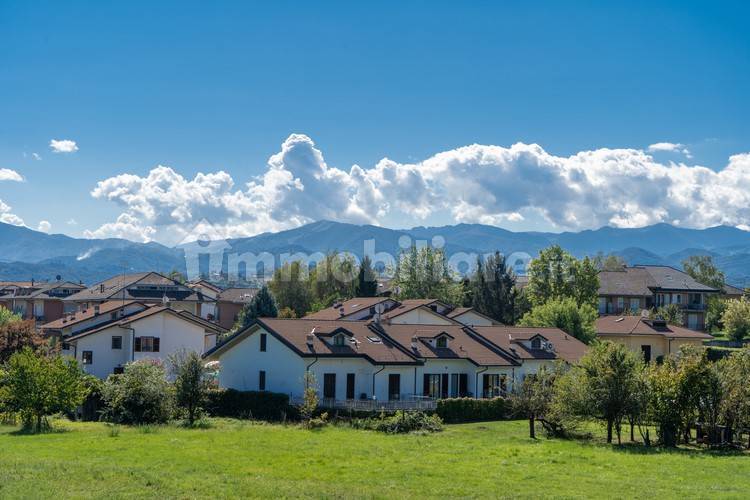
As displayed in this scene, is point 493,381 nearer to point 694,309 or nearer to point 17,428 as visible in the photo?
point 17,428

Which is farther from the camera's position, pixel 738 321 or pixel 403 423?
pixel 738 321

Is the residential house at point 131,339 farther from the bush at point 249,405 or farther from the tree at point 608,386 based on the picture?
the tree at point 608,386

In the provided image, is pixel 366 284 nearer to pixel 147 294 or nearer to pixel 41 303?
pixel 147 294

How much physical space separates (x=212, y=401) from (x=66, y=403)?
32.6 ft

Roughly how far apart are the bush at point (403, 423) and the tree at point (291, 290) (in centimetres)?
6251

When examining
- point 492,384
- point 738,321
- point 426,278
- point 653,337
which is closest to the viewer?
point 492,384

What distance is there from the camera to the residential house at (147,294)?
9856cm

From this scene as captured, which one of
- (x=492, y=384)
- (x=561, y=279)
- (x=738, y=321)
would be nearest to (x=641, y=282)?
(x=738, y=321)

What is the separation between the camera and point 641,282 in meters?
106

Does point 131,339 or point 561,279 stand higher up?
point 561,279

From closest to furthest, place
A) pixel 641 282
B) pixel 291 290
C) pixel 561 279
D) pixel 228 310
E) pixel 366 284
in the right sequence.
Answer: pixel 561 279 < pixel 366 284 < pixel 641 282 < pixel 291 290 < pixel 228 310

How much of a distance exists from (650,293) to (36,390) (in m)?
79.4

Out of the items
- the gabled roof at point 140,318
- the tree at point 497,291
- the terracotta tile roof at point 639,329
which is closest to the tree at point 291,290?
the tree at point 497,291

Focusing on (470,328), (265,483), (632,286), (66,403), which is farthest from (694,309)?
(265,483)
